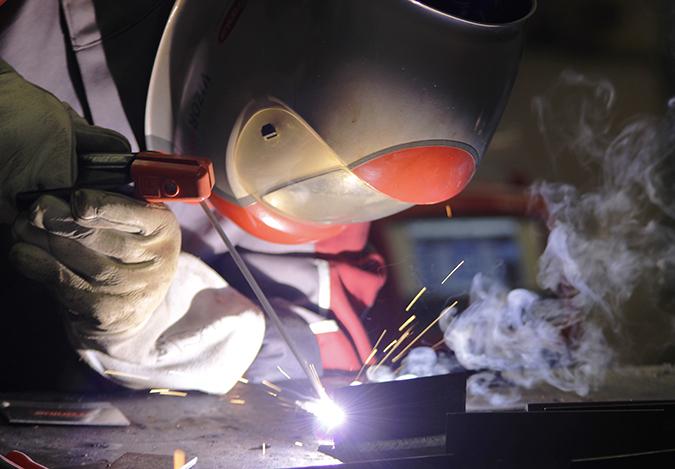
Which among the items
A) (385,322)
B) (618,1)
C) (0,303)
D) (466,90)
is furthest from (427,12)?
(618,1)

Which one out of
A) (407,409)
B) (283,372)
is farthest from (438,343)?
(407,409)

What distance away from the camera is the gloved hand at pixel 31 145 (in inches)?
39.9

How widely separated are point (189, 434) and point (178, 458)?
0.11 meters

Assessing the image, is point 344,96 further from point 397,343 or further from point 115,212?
point 397,343

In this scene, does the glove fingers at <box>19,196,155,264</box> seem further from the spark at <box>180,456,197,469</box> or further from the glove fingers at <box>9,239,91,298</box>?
the spark at <box>180,456,197,469</box>

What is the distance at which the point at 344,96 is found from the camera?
36.9 inches

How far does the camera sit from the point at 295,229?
4.03 feet

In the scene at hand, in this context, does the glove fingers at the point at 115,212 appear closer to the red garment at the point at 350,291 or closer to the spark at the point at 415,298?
the red garment at the point at 350,291

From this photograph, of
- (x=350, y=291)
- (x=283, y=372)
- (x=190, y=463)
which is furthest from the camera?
(x=350, y=291)

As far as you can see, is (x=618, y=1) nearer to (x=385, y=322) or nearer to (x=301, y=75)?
(x=385, y=322)

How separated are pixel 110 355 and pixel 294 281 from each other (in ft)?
1.13

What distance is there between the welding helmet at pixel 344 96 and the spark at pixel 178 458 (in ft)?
1.24

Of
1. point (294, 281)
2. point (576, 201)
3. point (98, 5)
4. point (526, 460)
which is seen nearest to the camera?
point (526, 460)

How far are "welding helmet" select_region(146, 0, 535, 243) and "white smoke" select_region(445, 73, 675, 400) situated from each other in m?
0.45
